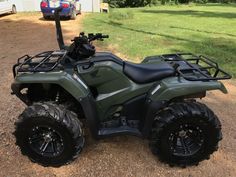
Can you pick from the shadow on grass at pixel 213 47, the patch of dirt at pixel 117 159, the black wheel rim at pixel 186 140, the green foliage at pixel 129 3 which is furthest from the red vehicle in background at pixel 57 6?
the black wheel rim at pixel 186 140

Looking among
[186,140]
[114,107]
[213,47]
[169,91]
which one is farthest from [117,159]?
[213,47]

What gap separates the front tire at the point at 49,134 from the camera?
3.58 meters

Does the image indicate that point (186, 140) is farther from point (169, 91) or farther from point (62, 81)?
point (62, 81)

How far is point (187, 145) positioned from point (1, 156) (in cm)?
233

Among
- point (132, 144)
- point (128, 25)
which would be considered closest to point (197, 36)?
point (128, 25)

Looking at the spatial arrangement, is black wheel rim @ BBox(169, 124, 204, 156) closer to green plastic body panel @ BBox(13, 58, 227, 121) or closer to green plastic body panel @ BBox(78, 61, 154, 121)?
green plastic body panel @ BBox(13, 58, 227, 121)

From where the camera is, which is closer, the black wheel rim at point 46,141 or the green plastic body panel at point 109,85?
the green plastic body panel at point 109,85

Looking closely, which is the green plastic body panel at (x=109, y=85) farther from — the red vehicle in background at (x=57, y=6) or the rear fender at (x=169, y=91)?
the red vehicle in background at (x=57, y=6)

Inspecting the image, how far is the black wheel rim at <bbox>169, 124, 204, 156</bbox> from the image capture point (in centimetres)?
371

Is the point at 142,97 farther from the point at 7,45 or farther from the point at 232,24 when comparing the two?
the point at 232,24

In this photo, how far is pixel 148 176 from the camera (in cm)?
371

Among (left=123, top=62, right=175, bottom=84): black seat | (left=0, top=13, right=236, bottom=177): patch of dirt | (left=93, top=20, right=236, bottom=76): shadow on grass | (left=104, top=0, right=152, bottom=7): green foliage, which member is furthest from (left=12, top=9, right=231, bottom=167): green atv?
(left=104, top=0, right=152, bottom=7): green foliage

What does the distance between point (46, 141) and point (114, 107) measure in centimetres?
90

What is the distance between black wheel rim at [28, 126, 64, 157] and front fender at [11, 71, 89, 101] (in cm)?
50
